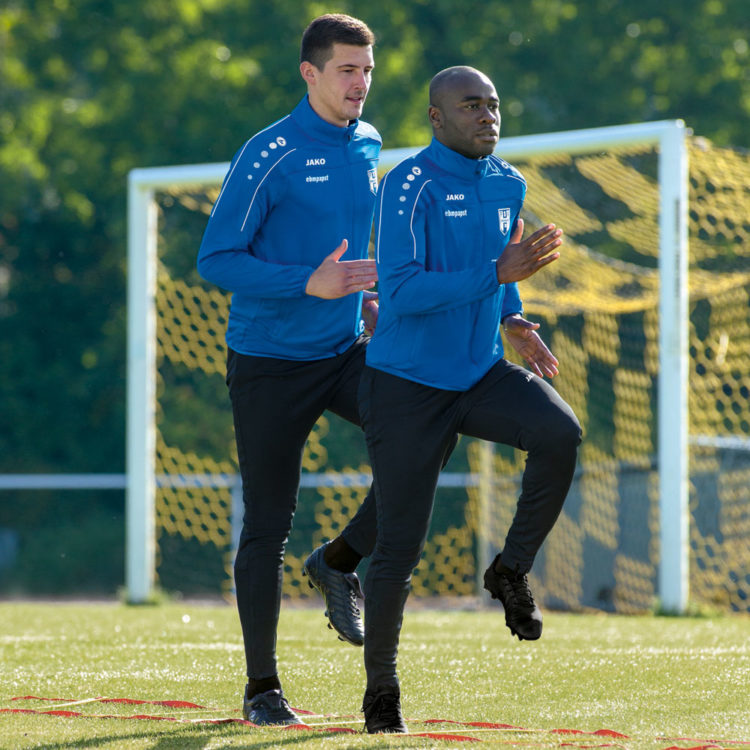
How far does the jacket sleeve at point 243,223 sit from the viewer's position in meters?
4.48

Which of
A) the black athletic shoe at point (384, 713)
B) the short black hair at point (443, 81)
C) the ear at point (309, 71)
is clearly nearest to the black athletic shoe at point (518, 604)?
the black athletic shoe at point (384, 713)

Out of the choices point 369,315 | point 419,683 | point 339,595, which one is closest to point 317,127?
point 369,315

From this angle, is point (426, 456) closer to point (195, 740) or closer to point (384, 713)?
point (384, 713)

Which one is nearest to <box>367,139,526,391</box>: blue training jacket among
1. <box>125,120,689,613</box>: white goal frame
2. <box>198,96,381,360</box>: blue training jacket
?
<box>198,96,381,360</box>: blue training jacket

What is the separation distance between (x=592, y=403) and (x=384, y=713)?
42.5 feet

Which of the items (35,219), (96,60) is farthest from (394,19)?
(35,219)

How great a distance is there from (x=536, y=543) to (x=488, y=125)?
123cm

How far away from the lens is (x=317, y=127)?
467cm

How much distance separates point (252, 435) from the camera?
4605 millimetres

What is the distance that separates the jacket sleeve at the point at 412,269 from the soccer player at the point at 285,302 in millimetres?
395

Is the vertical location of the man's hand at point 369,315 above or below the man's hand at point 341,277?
below

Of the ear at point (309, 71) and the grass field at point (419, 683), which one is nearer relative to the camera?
the grass field at point (419, 683)

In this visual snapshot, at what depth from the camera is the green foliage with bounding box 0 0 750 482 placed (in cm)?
2058

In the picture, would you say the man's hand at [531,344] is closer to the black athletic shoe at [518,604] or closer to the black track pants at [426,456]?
the black track pants at [426,456]
